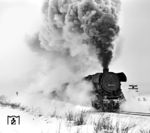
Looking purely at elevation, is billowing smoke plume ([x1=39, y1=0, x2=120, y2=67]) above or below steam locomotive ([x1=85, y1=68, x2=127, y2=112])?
above

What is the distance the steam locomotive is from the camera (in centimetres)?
1747

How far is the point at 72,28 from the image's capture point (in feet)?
83.0

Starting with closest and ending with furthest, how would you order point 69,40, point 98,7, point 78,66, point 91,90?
point 91,90, point 98,7, point 69,40, point 78,66

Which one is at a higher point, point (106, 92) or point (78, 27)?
point (78, 27)

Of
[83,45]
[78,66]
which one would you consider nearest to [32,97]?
[78,66]

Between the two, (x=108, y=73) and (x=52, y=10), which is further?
(x=52, y=10)

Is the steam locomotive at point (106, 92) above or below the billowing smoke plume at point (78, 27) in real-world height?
below

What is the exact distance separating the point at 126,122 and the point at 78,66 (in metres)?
18.4

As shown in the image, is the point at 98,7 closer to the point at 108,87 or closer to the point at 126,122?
the point at 108,87

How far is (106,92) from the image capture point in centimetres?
1803

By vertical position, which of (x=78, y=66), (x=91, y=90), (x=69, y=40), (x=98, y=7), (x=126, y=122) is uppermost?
(x=98, y=7)

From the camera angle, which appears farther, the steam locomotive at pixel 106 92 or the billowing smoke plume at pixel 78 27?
the billowing smoke plume at pixel 78 27

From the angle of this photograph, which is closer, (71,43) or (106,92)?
(106,92)

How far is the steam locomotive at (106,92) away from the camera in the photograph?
1747 cm
